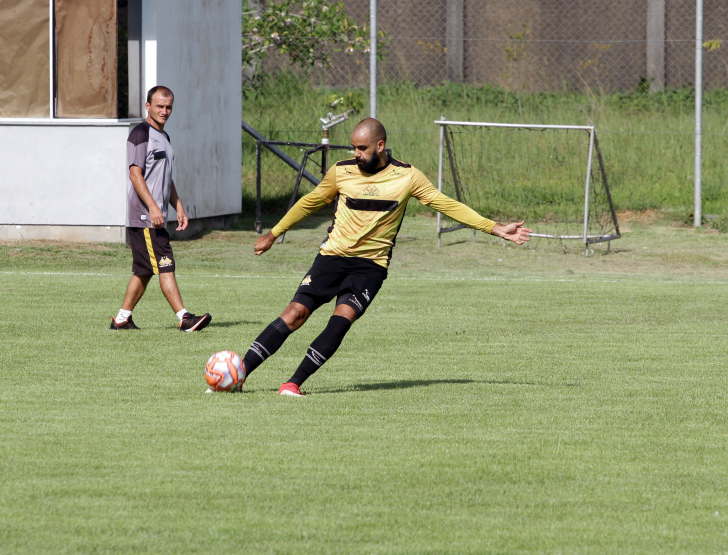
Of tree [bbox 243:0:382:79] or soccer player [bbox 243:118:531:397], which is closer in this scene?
soccer player [bbox 243:118:531:397]

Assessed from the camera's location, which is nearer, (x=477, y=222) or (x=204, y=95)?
(x=477, y=222)

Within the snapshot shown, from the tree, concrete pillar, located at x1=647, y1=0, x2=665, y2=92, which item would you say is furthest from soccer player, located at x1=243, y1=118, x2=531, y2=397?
concrete pillar, located at x1=647, y1=0, x2=665, y2=92

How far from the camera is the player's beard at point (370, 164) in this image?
23.0 feet

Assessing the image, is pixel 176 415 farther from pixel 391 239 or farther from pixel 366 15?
pixel 366 15

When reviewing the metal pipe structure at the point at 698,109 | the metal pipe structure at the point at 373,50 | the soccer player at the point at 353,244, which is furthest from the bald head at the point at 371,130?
the metal pipe structure at the point at 698,109

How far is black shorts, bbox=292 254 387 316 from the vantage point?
7129 millimetres

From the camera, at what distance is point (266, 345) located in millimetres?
7051

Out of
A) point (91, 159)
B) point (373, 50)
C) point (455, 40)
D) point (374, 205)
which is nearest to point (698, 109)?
point (373, 50)

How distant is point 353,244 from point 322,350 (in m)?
0.69

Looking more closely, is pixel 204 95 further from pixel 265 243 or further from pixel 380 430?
pixel 380 430

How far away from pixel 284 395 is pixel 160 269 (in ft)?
10.2

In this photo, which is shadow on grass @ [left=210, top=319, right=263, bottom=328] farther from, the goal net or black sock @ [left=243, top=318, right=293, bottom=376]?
the goal net

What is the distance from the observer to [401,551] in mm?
4137

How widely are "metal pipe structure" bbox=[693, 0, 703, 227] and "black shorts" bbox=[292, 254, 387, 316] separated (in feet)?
38.9
